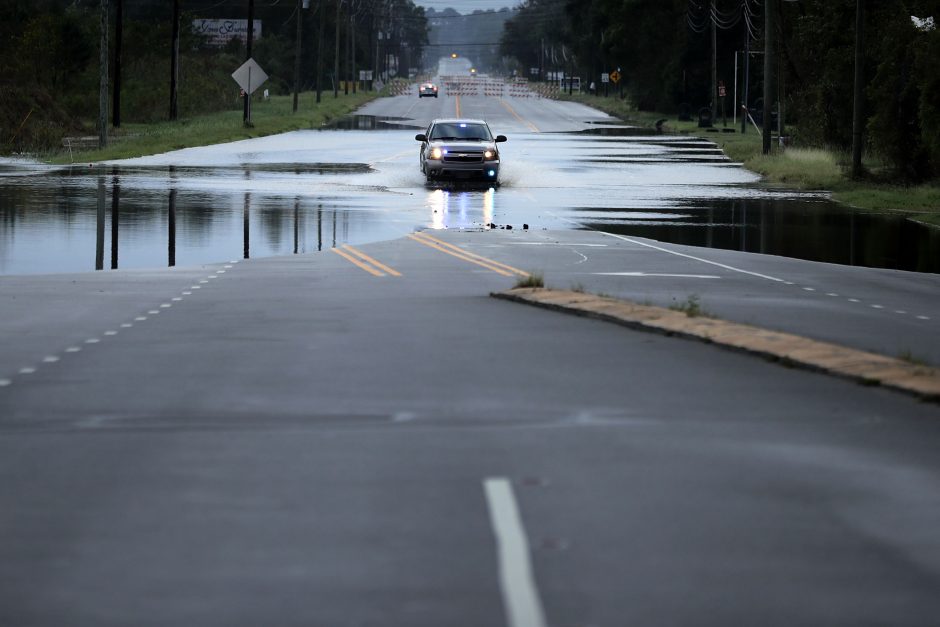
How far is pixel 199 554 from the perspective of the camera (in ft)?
22.9

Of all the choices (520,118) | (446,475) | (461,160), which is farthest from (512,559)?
(520,118)

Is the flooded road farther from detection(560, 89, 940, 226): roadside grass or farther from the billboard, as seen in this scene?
the billboard

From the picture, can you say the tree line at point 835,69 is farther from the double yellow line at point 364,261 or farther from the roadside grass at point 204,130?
the roadside grass at point 204,130

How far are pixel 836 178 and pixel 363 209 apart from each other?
16.7 metres

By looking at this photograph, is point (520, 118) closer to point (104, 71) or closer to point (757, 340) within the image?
point (104, 71)

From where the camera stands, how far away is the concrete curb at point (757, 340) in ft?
37.9

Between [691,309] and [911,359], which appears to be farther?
[691,309]

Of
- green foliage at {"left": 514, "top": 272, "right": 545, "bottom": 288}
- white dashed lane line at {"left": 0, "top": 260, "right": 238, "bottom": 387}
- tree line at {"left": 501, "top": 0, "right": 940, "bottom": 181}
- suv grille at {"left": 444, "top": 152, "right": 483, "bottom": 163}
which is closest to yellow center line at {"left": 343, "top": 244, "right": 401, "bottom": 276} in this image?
white dashed lane line at {"left": 0, "top": 260, "right": 238, "bottom": 387}

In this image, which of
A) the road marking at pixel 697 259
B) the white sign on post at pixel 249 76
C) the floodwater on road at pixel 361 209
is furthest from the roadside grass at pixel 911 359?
the white sign on post at pixel 249 76

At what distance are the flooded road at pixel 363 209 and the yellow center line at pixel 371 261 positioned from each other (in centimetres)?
97

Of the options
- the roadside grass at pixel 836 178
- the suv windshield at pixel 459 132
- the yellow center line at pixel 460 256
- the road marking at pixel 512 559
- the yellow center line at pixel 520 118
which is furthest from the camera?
the yellow center line at pixel 520 118

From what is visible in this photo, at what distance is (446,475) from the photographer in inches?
336

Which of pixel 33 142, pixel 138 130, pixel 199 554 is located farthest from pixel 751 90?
pixel 199 554

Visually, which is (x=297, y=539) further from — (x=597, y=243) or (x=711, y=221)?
(x=711, y=221)
